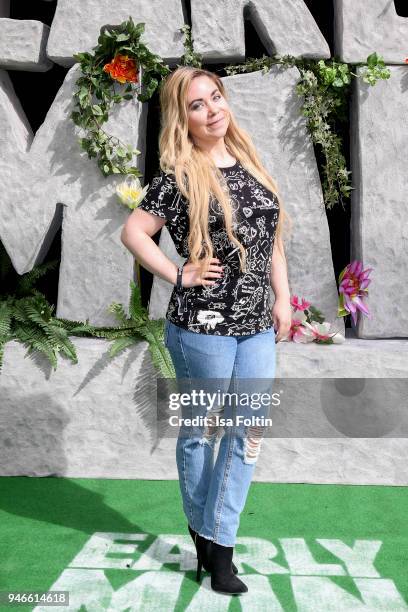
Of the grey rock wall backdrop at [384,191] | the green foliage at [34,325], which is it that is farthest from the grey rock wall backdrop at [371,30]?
the green foliage at [34,325]

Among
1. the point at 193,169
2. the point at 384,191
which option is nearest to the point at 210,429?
the point at 193,169

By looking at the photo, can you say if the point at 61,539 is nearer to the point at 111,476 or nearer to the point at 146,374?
the point at 111,476

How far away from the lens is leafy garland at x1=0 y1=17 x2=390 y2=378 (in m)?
4.41

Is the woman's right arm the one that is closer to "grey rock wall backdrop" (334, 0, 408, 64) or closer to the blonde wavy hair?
the blonde wavy hair

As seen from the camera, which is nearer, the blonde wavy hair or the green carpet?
the blonde wavy hair

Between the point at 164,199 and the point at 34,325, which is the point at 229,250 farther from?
the point at 34,325

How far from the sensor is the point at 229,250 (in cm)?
296

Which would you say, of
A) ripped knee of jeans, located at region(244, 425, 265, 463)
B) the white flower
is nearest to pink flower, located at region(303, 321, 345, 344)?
the white flower

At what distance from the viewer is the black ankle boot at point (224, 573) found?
3.07 m

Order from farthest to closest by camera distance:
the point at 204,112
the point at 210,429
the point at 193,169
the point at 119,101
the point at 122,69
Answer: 1. the point at 119,101
2. the point at 122,69
3. the point at 210,429
4. the point at 204,112
5. the point at 193,169

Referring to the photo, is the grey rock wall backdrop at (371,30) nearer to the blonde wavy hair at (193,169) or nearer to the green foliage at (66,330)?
the blonde wavy hair at (193,169)

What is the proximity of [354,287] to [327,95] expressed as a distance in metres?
1.21

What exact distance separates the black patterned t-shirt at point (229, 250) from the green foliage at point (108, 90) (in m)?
1.63

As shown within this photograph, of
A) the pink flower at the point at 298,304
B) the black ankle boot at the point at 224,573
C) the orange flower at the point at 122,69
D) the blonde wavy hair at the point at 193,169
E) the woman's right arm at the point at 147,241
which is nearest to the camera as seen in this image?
the blonde wavy hair at the point at 193,169
